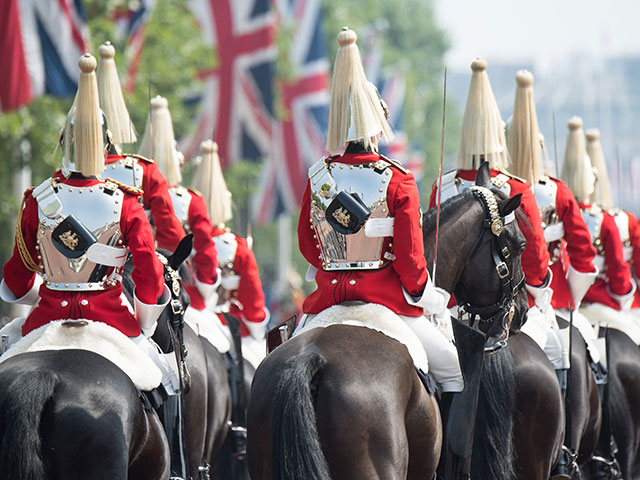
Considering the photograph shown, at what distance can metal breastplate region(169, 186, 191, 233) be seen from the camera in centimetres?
923

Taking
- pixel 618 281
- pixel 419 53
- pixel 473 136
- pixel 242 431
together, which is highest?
pixel 419 53

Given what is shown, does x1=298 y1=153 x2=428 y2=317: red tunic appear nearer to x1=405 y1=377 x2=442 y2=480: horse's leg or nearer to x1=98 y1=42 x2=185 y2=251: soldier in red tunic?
x1=405 y1=377 x2=442 y2=480: horse's leg

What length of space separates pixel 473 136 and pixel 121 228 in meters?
2.89

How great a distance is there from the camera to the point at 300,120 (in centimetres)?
2505

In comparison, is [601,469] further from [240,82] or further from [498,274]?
[240,82]

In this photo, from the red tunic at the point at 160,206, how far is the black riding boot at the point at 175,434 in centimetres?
179

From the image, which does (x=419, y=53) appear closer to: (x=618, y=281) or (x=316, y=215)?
(x=618, y=281)

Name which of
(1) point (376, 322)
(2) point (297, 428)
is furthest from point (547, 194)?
(2) point (297, 428)

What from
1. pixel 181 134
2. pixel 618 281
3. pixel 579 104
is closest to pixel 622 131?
pixel 579 104

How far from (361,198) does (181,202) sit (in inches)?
135

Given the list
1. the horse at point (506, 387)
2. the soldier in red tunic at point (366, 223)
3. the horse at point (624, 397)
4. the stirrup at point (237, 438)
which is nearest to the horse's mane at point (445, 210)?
the horse at point (506, 387)

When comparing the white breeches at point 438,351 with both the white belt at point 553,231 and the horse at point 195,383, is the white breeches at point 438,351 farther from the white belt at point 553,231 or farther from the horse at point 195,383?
the white belt at point 553,231

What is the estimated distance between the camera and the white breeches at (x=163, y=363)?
6270mm

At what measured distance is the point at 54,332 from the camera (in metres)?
5.82
